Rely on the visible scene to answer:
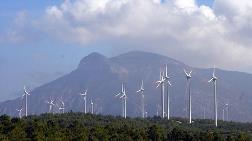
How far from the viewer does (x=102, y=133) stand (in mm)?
99438

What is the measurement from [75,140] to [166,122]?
90.8 metres

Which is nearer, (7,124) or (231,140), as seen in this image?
(231,140)

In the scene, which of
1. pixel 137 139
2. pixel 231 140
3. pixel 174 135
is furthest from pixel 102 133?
pixel 231 140


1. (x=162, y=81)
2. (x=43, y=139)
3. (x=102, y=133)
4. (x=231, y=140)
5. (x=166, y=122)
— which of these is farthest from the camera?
(x=166, y=122)

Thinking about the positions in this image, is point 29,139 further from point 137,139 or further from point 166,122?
point 166,122

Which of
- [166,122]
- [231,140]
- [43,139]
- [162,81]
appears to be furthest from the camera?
[166,122]

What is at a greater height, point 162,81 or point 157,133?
point 162,81

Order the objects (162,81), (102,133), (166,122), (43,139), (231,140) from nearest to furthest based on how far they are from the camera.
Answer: (43,139) → (231,140) → (102,133) → (162,81) → (166,122)

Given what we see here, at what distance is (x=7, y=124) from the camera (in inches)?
4001

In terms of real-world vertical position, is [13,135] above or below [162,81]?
below

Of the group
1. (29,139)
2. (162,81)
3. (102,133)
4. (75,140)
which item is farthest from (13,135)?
(162,81)

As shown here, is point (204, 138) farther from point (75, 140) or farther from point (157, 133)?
point (75, 140)

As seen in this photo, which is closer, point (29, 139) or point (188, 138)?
point (29, 139)

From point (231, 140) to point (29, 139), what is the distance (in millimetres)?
31184
